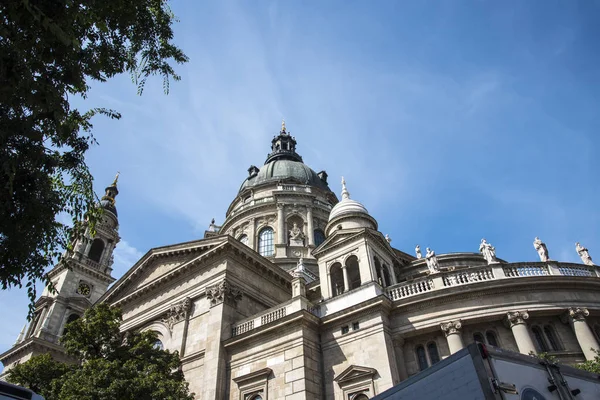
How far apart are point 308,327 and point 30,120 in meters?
15.3

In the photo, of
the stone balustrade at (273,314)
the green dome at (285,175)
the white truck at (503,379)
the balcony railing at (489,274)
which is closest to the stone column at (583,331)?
the balcony railing at (489,274)

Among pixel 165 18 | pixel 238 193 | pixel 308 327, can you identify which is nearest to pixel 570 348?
pixel 308 327

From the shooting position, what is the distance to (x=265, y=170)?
50.4 metres

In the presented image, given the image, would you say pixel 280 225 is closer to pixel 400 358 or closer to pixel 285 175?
pixel 285 175

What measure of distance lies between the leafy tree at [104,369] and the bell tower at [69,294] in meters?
20.9

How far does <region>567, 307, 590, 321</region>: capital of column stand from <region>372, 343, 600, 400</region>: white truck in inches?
483

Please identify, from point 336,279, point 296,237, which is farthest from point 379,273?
point 296,237

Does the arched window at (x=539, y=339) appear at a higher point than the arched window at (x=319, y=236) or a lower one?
lower

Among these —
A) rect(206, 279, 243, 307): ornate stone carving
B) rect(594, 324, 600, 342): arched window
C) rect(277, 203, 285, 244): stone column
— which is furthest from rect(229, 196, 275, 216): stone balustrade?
rect(594, 324, 600, 342): arched window

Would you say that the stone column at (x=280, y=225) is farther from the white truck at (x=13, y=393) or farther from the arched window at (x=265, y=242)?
the white truck at (x=13, y=393)

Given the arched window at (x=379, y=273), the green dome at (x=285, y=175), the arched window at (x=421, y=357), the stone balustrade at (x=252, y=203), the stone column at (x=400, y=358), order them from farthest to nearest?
the green dome at (x=285, y=175) < the stone balustrade at (x=252, y=203) < the arched window at (x=379, y=273) < the arched window at (x=421, y=357) < the stone column at (x=400, y=358)

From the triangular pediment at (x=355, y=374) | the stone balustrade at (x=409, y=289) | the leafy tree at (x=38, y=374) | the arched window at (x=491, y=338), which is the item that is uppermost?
the stone balustrade at (x=409, y=289)

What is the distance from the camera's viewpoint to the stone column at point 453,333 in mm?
18281

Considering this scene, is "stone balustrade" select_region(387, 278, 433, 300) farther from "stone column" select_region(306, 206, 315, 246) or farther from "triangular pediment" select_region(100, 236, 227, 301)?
"stone column" select_region(306, 206, 315, 246)
